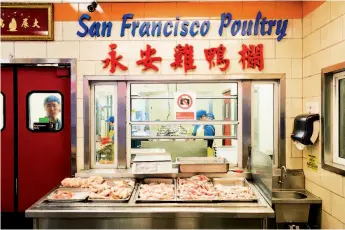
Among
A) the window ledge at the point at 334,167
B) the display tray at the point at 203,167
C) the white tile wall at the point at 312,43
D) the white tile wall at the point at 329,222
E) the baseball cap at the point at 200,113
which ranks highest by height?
the white tile wall at the point at 312,43

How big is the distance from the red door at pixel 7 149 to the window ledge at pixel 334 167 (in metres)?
3.91

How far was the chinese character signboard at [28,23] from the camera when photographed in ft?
14.0

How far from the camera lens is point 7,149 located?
4.55 meters

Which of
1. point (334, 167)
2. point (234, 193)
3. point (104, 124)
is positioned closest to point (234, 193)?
point (234, 193)

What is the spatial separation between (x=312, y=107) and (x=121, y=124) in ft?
7.68

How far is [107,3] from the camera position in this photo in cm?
429

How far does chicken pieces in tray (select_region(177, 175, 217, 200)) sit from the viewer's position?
11.3ft

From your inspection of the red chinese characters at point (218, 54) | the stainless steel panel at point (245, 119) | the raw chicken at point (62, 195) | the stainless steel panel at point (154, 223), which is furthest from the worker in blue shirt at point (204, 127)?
the raw chicken at point (62, 195)

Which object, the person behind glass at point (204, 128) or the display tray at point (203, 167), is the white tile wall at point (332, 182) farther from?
the person behind glass at point (204, 128)

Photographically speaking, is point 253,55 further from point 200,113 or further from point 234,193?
point 234,193

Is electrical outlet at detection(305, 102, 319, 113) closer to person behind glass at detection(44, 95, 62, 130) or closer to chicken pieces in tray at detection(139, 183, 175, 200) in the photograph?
chicken pieces in tray at detection(139, 183, 175, 200)

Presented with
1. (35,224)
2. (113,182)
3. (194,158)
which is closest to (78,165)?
(113,182)

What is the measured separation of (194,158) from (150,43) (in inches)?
62.8

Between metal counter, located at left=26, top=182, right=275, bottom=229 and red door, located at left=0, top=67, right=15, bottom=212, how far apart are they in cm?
156
